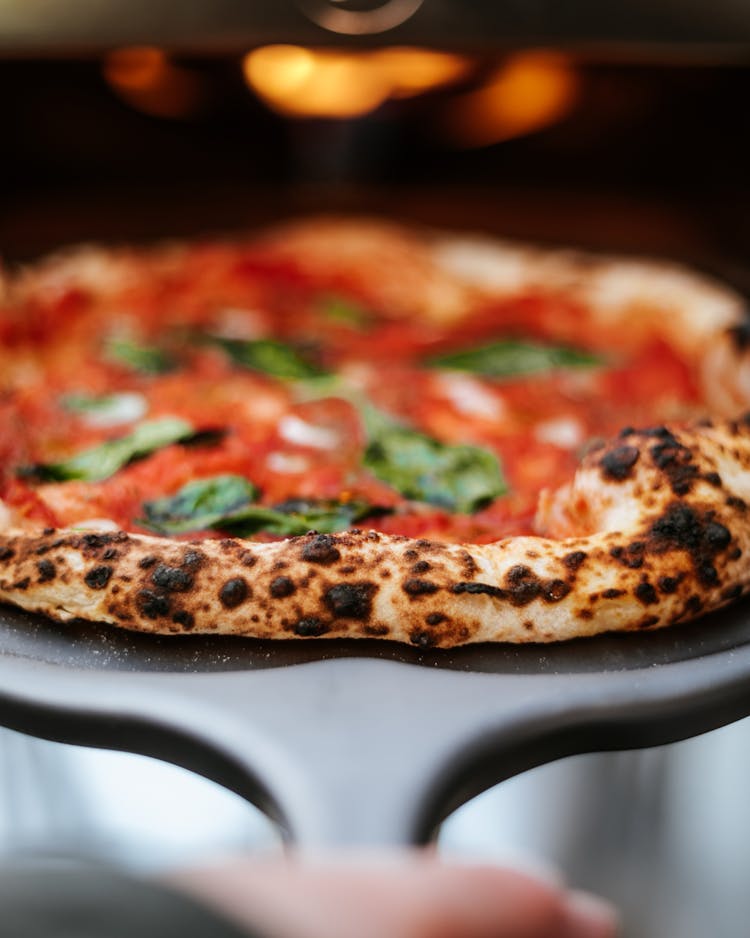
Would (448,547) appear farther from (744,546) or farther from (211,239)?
(211,239)

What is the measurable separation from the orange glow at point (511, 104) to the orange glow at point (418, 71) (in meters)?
0.12

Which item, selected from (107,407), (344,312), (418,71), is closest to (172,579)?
(107,407)

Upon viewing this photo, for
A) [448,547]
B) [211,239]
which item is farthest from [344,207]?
[448,547]

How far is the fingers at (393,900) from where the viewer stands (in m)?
0.65

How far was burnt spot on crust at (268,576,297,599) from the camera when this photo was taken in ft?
3.85

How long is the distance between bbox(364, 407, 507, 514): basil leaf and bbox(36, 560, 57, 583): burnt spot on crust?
0.51 meters

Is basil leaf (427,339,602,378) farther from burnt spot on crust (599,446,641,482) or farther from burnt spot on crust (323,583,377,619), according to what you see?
burnt spot on crust (323,583,377,619)

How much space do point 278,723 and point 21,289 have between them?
1.40 m

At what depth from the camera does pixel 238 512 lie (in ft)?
4.53

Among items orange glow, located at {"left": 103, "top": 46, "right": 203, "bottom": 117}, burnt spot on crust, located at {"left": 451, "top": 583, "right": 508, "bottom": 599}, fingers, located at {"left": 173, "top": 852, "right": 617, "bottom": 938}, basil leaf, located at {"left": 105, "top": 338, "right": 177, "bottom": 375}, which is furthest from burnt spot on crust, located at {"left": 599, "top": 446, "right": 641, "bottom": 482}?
orange glow, located at {"left": 103, "top": 46, "right": 203, "bottom": 117}

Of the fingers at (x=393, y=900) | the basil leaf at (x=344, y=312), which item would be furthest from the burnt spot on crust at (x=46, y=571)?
the basil leaf at (x=344, y=312)

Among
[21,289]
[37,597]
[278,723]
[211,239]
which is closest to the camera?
[278,723]

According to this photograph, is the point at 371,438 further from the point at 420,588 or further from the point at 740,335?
the point at 740,335

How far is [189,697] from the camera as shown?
1.07m
